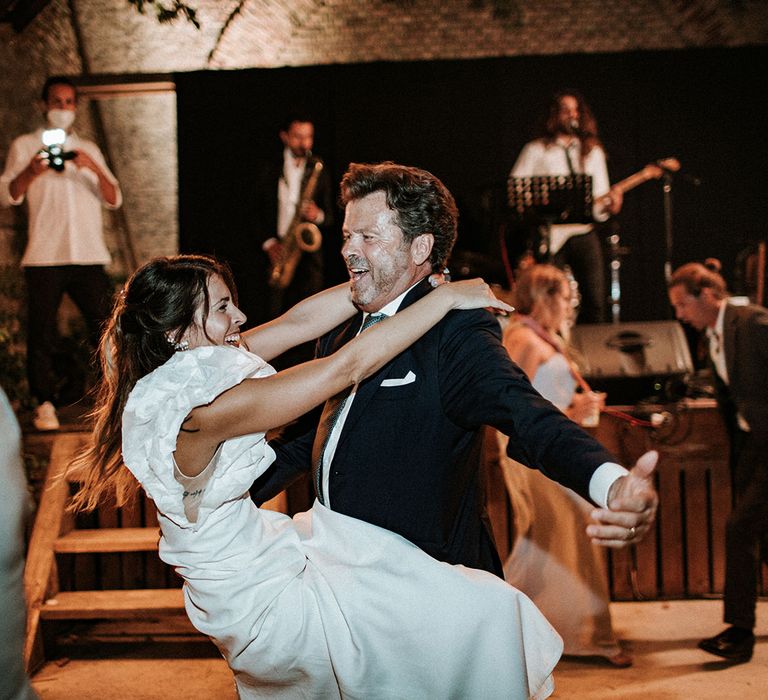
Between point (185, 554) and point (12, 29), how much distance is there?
6.70 m

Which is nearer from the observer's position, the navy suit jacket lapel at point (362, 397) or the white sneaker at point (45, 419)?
the navy suit jacket lapel at point (362, 397)

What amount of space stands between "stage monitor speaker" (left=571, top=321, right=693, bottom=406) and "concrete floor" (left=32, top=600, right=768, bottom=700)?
5.22 ft

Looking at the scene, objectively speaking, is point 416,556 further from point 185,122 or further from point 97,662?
point 185,122

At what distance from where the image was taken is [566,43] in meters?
9.02

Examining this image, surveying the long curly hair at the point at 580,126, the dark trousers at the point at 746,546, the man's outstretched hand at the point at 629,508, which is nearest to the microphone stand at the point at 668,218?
the long curly hair at the point at 580,126

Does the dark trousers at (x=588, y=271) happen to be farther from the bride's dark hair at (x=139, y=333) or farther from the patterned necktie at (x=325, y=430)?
the bride's dark hair at (x=139, y=333)

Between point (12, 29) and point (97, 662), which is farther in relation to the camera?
point (12, 29)

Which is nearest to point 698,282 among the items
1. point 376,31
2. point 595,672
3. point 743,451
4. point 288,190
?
point 743,451

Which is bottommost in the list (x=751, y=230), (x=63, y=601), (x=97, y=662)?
(x=97, y=662)

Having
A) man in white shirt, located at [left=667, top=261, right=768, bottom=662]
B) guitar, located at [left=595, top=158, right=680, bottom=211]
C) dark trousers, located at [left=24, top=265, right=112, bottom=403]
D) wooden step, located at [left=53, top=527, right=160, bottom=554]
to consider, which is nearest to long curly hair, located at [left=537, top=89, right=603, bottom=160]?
guitar, located at [left=595, top=158, right=680, bottom=211]

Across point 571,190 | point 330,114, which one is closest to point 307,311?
point 571,190

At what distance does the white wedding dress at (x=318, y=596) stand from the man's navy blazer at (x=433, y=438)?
8cm

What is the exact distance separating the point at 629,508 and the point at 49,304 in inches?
193

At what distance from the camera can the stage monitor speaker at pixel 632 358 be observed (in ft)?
19.5
